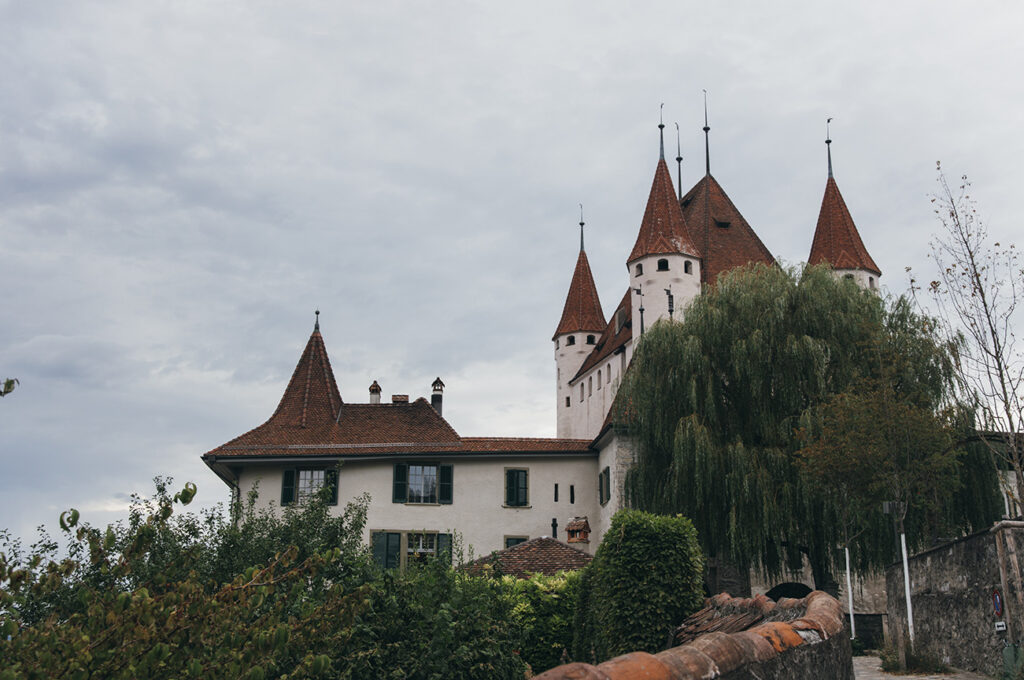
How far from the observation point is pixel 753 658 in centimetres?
621

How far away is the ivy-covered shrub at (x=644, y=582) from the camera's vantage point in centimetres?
1407

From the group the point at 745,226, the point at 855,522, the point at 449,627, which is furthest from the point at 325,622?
the point at 745,226

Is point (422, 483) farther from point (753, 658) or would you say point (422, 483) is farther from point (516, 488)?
point (753, 658)

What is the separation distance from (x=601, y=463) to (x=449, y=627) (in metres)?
26.0

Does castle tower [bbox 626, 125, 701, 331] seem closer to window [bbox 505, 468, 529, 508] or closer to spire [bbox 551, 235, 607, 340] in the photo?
window [bbox 505, 468, 529, 508]

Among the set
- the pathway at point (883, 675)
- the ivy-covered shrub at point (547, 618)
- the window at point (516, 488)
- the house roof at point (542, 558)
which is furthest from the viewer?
the window at point (516, 488)

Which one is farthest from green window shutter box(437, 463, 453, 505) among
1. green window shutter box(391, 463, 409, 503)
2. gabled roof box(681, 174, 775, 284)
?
gabled roof box(681, 174, 775, 284)

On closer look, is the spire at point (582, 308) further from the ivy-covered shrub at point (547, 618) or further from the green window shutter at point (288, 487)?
the ivy-covered shrub at point (547, 618)

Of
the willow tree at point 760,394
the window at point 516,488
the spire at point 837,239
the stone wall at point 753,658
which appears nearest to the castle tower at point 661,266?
the spire at point 837,239

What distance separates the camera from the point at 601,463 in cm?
3462

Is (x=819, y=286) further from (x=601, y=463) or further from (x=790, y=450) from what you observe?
(x=601, y=463)

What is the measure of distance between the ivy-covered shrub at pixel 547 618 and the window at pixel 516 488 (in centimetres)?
1468

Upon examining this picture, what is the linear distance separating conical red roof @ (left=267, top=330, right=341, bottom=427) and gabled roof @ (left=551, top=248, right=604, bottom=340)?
54.4ft

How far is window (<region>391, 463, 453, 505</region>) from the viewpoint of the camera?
34.3 m
